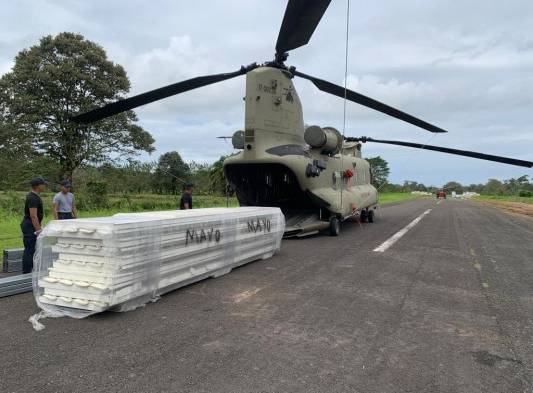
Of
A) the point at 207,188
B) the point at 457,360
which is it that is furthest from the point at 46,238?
the point at 207,188

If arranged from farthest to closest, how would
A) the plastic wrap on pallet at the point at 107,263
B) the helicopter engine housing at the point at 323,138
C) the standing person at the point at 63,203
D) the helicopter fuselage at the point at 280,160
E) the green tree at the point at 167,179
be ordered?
the green tree at the point at 167,179 → the helicopter engine housing at the point at 323,138 → the helicopter fuselage at the point at 280,160 → the standing person at the point at 63,203 → the plastic wrap on pallet at the point at 107,263

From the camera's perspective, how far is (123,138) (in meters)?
27.2

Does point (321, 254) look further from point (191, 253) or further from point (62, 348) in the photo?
point (62, 348)

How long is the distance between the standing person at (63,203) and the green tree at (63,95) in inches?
692

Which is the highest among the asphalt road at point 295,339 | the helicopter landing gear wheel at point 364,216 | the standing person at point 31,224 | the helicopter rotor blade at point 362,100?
the helicopter rotor blade at point 362,100

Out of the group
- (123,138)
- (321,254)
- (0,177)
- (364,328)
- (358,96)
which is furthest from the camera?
(123,138)

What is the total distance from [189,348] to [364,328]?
2.00m

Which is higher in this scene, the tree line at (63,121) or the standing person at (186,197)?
the tree line at (63,121)

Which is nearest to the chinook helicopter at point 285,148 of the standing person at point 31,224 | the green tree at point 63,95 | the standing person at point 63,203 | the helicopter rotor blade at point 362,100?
the helicopter rotor blade at point 362,100

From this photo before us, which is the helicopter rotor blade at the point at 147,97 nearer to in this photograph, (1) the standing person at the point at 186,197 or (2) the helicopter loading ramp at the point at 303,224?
(1) the standing person at the point at 186,197

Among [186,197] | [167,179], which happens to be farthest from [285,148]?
[167,179]

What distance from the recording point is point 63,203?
783 centimetres

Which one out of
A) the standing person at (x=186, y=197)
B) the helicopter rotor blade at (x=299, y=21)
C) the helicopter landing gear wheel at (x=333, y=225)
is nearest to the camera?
the helicopter rotor blade at (x=299, y=21)

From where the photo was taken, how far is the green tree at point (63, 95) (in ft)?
79.0
